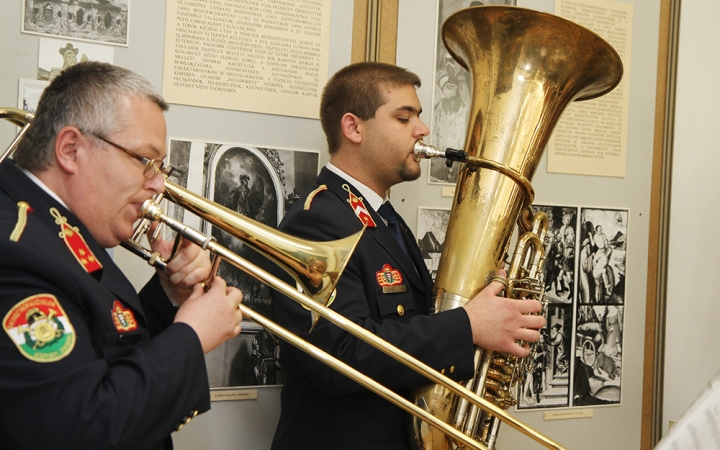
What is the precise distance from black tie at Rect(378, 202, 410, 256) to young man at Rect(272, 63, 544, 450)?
0.01 metres

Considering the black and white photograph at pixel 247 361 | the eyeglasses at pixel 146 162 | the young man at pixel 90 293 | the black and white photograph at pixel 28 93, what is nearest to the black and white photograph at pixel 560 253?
the black and white photograph at pixel 247 361

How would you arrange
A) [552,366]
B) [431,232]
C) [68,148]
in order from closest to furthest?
1. [68,148]
2. [431,232]
3. [552,366]

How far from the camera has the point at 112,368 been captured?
1.16 metres

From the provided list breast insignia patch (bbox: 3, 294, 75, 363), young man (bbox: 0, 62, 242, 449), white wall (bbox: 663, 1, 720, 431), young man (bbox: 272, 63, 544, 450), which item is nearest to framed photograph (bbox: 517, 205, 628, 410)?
white wall (bbox: 663, 1, 720, 431)

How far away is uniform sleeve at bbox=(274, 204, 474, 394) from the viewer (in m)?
1.72

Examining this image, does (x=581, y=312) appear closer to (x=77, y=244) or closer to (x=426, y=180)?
(x=426, y=180)

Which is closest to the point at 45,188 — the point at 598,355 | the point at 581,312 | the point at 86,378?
the point at 86,378

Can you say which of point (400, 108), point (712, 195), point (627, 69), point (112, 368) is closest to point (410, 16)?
point (400, 108)

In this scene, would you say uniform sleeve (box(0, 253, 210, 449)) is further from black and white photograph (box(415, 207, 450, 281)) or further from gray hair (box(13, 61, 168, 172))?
black and white photograph (box(415, 207, 450, 281))

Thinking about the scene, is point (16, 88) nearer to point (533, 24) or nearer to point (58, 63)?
point (58, 63)

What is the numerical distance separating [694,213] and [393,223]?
155cm

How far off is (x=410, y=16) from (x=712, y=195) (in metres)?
1.55

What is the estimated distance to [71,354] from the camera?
1099mm

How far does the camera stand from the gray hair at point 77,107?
1315mm
